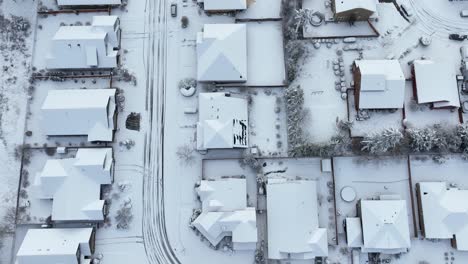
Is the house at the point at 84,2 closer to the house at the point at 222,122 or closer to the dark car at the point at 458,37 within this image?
the house at the point at 222,122

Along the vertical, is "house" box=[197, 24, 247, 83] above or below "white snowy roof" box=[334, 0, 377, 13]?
below

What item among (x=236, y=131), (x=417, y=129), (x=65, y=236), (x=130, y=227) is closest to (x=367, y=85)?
(x=417, y=129)

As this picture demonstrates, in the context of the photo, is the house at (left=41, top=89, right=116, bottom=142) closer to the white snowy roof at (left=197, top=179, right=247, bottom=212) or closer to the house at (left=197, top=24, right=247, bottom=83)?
the house at (left=197, top=24, right=247, bottom=83)

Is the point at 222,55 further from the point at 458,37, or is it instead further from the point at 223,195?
the point at 458,37

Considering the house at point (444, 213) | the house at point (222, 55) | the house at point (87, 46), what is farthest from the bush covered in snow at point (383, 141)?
the house at point (87, 46)

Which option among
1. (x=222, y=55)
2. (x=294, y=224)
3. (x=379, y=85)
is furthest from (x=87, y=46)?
(x=379, y=85)

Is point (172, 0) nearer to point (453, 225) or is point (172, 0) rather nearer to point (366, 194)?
point (366, 194)

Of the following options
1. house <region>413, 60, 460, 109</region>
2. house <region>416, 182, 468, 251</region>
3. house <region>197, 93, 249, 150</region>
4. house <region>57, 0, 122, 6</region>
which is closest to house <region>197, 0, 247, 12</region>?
house <region>197, 93, 249, 150</region>
